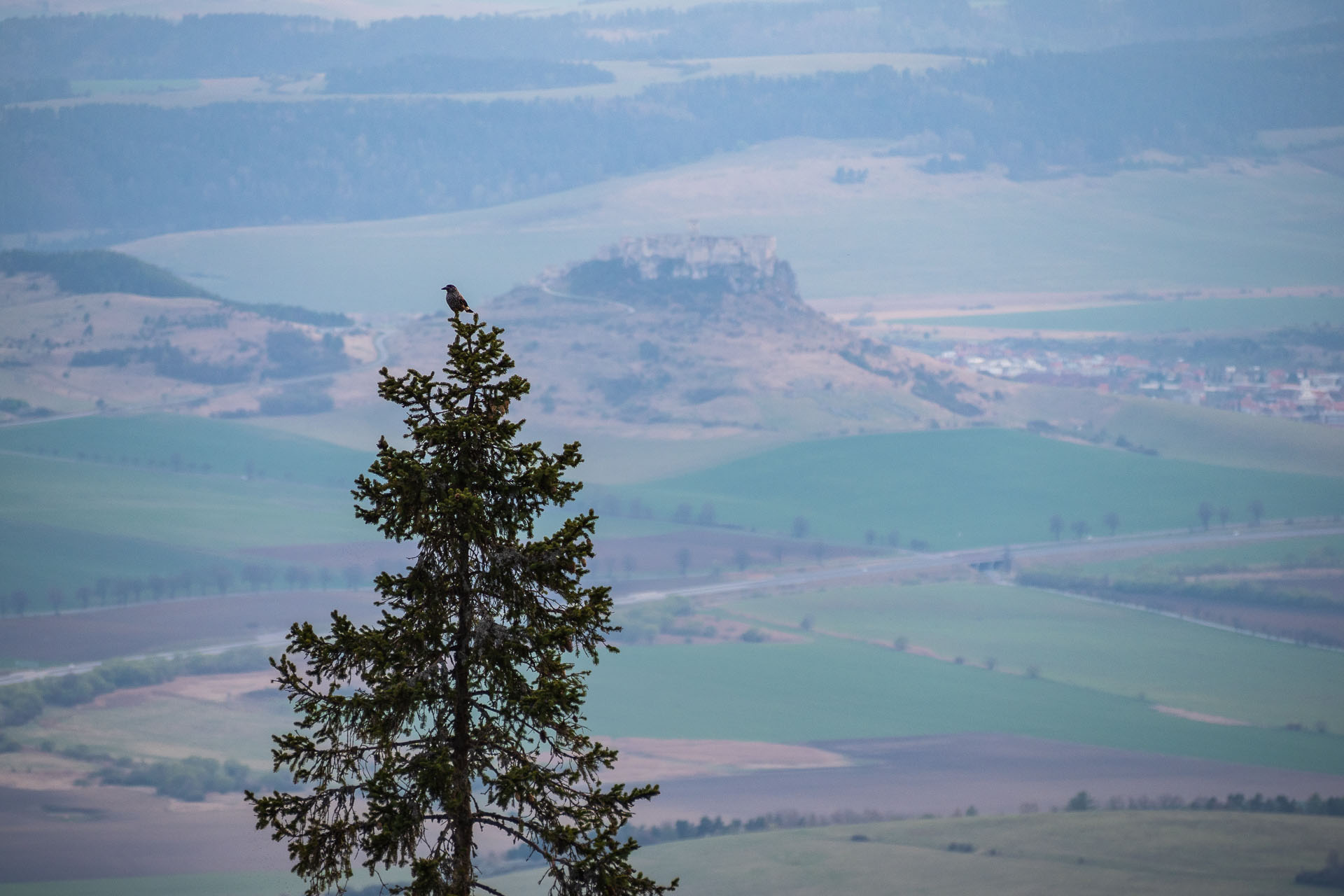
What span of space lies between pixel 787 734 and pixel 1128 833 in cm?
5222

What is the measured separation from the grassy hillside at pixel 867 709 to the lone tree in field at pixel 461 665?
6139 inches

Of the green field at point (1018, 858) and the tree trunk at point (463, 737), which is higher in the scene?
the tree trunk at point (463, 737)

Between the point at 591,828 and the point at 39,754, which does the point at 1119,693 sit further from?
the point at 591,828

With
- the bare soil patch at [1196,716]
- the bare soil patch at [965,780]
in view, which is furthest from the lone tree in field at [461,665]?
the bare soil patch at [1196,716]

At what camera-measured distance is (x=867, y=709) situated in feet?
621

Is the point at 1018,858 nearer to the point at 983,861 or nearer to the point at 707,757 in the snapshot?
the point at 983,861

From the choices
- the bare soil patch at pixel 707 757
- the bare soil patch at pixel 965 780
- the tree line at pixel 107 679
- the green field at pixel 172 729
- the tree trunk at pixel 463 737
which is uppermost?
the tree trunk at pixel 463 737

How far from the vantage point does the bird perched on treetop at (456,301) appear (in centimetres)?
2223

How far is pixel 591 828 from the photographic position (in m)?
20.2

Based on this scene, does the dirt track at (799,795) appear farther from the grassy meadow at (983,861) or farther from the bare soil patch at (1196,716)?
the bare soil patch at (1196,716)

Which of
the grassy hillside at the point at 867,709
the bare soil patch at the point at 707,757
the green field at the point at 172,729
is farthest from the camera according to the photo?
the grassy hillside at the point at 867,709

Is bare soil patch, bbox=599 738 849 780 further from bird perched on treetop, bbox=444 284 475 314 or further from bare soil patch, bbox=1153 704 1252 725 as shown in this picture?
bird perched on treetop, bbox=444 284 475 314

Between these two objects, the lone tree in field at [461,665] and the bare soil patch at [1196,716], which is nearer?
the lone tree in field at [461,665]

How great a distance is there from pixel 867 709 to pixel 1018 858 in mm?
61764
